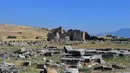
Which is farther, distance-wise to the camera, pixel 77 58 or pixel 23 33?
pixel 23 33

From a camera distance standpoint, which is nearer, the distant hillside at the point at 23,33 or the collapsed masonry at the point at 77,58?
the collapsed masonry at the point at 77,58

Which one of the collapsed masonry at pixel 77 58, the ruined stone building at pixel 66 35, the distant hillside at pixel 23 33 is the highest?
the distant hillside at pixel 23 33

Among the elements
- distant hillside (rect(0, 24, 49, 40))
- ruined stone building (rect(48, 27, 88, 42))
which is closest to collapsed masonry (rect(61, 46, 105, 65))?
ruined stone building (rect(48, 27, 88, 42))

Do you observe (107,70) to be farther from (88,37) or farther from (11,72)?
(88,37)

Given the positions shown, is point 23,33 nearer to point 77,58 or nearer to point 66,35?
point 66,35

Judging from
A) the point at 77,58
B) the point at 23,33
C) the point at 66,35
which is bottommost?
the point at 77,58

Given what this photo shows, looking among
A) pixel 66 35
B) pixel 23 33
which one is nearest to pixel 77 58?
pixel 66 35

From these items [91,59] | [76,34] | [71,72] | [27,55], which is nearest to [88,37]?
[76,34]

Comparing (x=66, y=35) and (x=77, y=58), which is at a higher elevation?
(x=66, y=35)

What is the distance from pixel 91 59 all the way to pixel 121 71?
16.1 ft

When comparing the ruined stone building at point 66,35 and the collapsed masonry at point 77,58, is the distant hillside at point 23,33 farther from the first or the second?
the collapsed masonry at point 77,58

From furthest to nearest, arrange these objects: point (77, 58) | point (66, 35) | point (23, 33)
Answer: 1. point (23, 33)
2. point (66, 35)
3. point (77, 58)

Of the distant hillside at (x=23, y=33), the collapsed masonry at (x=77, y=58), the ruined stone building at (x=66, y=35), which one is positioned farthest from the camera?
the distant hillside at (x=23, y=33)

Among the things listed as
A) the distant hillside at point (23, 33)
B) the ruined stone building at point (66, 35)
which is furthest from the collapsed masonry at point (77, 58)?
the distant hillside at point (23, 33)
